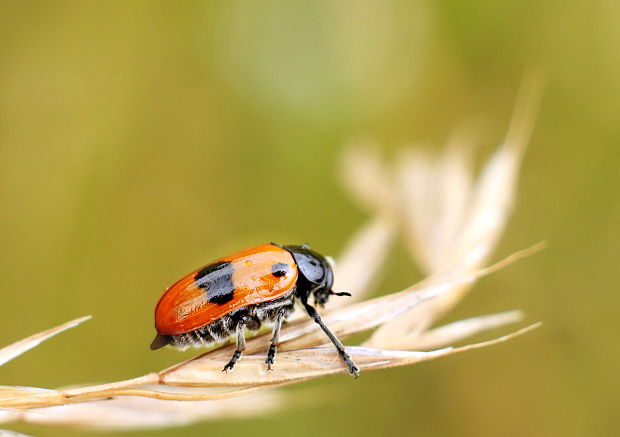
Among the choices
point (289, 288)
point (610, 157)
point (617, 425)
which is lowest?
point (617, 425)

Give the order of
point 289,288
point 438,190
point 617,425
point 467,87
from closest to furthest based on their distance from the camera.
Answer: point 289,288 < point 438,190 < point 617,425 < point 467,87

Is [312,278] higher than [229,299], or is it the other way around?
[229,299]

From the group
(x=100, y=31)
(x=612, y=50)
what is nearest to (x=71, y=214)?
(x=100, y=31)

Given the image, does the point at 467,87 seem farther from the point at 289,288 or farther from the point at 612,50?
the point at 289,288

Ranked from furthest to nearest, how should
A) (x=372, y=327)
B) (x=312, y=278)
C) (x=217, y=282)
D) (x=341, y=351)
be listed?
(x=312, y=278) → (x=217, y=282) → (x=372, y=327) → (x=341, y=351)

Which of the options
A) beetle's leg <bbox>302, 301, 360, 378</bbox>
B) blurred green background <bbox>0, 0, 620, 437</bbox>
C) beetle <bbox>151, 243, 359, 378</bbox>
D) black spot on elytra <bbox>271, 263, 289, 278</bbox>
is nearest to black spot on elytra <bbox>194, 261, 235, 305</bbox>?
beetle <bbox>151, 243, 359, 378</bbox>

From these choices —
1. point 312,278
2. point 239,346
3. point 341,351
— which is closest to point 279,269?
point 312,278

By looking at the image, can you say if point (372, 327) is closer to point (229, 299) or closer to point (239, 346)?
point (239, 346)

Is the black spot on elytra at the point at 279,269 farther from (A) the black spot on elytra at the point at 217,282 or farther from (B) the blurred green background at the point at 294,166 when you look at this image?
(B) the blurred green background at the point at 294,166
